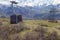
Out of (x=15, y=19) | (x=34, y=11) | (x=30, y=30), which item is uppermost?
(x=34, y=11)

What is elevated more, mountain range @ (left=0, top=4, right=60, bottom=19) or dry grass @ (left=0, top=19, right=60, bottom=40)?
mountain range @ (left=0, top=4, right=60, bottom=19)

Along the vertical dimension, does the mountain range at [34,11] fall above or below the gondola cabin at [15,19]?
above

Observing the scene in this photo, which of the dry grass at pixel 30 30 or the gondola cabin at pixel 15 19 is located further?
the gondola cabin at pixel 15 19

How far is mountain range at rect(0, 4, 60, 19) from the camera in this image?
15.0 ft

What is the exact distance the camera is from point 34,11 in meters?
4.65

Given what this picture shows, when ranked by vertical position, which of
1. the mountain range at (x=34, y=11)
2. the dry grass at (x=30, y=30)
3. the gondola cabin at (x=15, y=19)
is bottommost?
the dry grass at (x=30, y=30)

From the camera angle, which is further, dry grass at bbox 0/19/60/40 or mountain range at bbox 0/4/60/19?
mountain range at bbox 0/4/60/19

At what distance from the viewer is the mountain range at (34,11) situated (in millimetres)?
4566

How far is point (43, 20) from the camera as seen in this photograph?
4574 millimetres

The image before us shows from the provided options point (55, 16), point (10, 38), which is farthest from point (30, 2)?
point (10, 38)

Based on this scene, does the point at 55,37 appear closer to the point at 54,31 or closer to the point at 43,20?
the point at 54,31

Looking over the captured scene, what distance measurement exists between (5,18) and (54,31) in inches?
49.5

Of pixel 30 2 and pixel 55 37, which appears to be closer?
pixel 55 37

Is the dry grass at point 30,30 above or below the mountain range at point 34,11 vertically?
below
